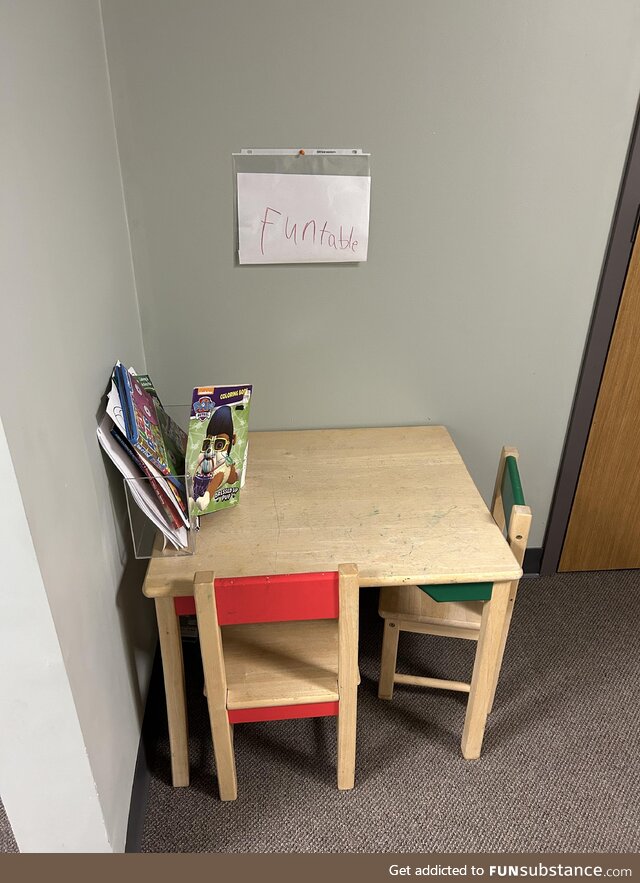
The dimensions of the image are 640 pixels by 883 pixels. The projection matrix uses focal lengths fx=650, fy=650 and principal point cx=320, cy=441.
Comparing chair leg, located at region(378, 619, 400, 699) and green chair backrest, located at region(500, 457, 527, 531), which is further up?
green chair backrest, located at region(500, 457, 527, 531)

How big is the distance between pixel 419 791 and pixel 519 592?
87 centimetres

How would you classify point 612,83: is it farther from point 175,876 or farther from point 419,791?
point 175,876

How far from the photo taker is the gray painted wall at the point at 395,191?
152 cm

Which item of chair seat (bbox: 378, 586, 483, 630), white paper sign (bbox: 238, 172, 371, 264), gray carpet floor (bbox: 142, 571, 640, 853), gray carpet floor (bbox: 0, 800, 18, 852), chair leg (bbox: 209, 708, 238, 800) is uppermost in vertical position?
white paper sign (bbox: 238, 172, 371, 264)

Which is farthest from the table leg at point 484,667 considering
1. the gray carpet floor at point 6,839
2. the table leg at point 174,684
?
the gray carpet floor at point 6,839

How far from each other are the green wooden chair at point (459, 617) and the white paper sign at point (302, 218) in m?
0.72

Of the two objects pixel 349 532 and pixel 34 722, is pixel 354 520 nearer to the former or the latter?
pixel 349 532

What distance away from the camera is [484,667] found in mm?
1556

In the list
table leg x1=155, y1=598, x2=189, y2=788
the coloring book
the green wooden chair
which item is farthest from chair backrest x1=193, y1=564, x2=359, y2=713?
the green wooden chair

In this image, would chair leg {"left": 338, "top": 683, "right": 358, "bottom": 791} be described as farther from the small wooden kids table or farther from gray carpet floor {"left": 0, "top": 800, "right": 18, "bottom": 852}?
gray carpet floor {"left": 0, "top": 800, "right": 18, "bottom": 852}

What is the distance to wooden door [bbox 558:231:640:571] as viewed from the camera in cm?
191

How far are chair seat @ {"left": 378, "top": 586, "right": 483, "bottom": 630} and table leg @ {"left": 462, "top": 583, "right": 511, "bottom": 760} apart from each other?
0.11 metres

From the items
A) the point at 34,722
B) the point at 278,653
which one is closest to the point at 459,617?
the point at 278,653

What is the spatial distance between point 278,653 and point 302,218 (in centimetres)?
109
